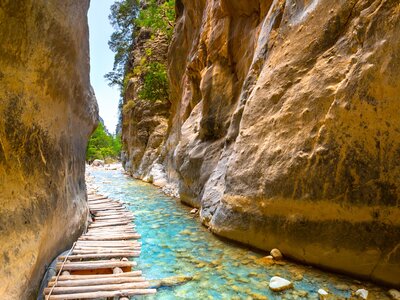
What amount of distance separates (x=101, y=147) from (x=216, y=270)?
4998 cm

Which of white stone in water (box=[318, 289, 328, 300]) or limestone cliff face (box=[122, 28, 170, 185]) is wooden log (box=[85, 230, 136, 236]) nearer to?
white stone in water (box=[318, 289, 328, 300])

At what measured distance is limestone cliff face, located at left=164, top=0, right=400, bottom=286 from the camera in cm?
349

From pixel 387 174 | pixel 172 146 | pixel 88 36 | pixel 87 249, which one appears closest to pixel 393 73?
pixel 387 174

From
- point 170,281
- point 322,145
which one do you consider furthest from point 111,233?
point 322,145

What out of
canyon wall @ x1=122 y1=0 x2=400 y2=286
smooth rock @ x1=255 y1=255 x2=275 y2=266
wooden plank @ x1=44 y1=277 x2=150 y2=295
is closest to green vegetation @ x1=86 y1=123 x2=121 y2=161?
canyon wall @ x1=122 y1=0 x2=400 y2=286

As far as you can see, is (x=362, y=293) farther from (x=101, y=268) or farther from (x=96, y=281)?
(x=101, y=268)

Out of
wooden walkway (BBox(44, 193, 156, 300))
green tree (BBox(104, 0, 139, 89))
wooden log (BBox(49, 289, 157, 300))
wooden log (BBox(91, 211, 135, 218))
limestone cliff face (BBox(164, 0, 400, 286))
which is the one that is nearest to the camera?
wooden log (BBox(49, 289, 157, 300))

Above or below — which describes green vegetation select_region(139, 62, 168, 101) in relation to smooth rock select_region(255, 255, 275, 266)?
above

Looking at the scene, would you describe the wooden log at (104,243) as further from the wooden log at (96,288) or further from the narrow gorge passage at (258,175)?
the wooden log at (96,288)

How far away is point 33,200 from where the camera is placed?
10.9 ft

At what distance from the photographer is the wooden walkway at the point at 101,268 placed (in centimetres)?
323

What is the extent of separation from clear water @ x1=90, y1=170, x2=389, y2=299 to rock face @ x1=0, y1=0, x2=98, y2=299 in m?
1.56

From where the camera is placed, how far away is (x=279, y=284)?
12.1 ft

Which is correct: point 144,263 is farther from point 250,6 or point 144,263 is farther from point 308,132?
point 250,6
